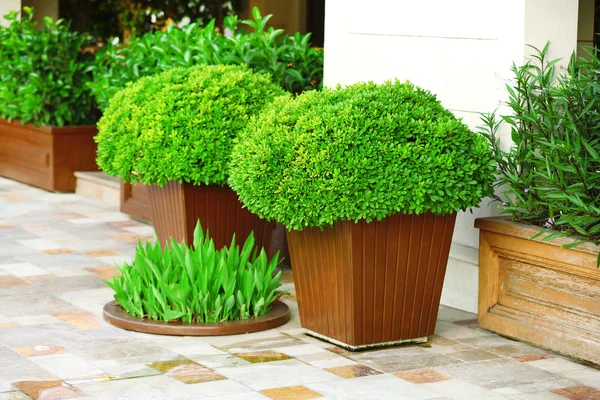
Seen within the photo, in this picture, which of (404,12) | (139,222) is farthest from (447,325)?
(139,222)

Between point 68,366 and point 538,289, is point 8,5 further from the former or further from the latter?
point 538,289

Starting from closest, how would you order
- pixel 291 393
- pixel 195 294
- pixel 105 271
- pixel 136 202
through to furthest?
1. pixel 291 393
2. pixel 195 294
3. pixel 105 271
4. pixel 136 202

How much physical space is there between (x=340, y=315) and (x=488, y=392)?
91 centimetres

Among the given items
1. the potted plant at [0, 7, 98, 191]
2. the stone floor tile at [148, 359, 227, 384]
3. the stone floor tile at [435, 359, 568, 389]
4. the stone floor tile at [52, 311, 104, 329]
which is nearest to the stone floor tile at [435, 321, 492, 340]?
the stone floor tile at [435, 359, 568, 389]

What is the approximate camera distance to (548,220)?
519 cm

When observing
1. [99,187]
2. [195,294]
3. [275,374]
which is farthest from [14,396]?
[99,187]

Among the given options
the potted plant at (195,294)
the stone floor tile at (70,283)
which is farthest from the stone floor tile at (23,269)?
the potted plant at (195,294)

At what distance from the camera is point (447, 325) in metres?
5.74

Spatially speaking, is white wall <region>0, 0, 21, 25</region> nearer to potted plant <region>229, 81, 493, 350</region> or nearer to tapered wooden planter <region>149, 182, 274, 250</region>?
tapered wooden planter <region>149, 182, 274, 250</region>

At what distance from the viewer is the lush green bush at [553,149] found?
16.0 ft

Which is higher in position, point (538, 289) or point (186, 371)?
point (538, 289)

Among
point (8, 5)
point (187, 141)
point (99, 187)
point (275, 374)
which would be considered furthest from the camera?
point (8, 5)

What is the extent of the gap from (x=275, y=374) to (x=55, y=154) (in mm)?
6300

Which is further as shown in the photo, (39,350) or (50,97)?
(50,97)
